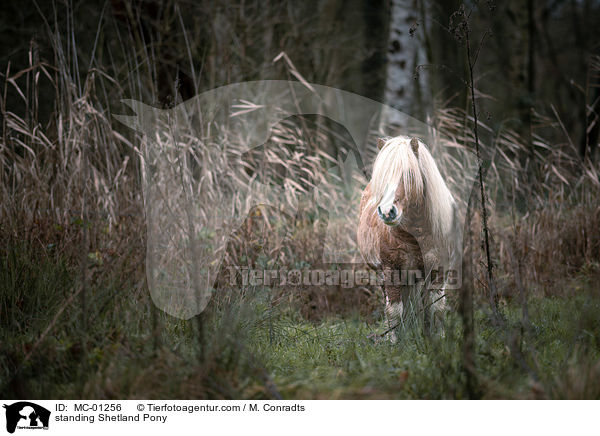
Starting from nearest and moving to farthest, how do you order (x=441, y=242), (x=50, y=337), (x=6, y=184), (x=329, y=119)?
(x=50, y=337), (x=441, y=242), (x=6, y=184), (x=329, y=119)

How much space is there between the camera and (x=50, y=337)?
2793 mm

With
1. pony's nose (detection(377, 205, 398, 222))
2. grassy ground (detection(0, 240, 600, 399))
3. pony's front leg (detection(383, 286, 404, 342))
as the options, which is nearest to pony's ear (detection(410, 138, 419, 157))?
pony's nose (detection(377, 205, 398, 222))

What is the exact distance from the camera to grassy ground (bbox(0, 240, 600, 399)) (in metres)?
2.45

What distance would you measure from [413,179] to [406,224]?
301 millimetres

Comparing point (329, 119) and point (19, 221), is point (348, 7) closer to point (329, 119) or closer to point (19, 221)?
point (329, 119)

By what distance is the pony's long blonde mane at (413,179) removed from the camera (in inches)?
123

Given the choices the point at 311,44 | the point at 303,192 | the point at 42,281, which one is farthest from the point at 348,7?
the point at 42,281
